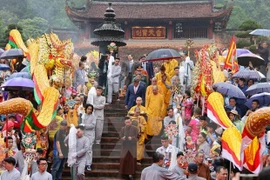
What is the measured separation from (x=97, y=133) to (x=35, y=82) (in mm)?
1858

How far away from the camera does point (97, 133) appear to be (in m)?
14.1

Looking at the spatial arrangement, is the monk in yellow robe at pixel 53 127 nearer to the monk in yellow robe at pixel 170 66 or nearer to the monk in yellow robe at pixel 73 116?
the monk in yellow robe at pixel 73 116

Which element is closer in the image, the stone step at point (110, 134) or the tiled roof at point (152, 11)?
the stone step at point (110, 134)

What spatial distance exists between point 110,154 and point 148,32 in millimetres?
19716

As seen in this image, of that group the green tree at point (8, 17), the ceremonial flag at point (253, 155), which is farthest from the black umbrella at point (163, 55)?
the green tree at point (8, 17)

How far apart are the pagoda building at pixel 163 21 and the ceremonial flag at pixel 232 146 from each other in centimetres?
2335

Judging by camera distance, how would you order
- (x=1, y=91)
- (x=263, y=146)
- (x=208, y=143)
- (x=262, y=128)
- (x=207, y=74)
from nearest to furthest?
(x=262, y=128) < (x=263, y=146) < (x=208, y=143) < (x=207, y=74) < (x=1, y=91)

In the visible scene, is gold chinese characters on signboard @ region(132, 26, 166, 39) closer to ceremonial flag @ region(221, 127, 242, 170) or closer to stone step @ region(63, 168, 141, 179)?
stone step @ region(63, 168, 141, 179)

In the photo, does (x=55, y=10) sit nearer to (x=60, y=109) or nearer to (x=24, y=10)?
(x=24, y=10)

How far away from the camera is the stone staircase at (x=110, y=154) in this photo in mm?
13320

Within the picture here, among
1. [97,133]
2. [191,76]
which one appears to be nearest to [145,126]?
[97,133]

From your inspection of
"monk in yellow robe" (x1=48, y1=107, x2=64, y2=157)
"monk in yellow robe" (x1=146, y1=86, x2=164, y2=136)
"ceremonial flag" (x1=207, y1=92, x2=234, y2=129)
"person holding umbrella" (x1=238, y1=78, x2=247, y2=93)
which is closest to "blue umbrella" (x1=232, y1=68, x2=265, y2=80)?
"person holding umbrella" (x1=238, y1=78, x2=247, y2=93)

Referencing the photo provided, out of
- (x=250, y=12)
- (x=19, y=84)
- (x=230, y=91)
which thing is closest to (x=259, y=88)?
(x=230, y=91)

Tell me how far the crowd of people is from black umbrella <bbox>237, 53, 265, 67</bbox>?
154 cm
